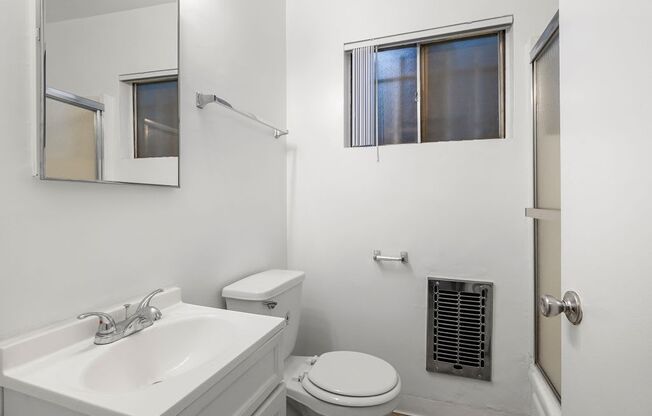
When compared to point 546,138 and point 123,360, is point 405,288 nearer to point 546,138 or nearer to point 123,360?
point 546,138

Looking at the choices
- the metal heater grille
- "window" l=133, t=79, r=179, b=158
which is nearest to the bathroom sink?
"window" l=133, t=79, r=179, b=158

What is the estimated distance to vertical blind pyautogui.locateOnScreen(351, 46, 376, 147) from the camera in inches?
75.3

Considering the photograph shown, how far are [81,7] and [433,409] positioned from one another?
226 centimetres

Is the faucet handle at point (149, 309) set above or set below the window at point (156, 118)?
below

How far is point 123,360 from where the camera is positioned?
2.81 feet

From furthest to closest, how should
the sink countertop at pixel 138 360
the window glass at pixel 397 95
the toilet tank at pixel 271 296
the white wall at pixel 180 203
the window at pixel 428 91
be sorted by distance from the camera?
the window glass at pixel 397 95 < the window at pixel 428 91 < the toilet tank at pixel 271 296 < the white wall at pixel 180 203 < the sink countertop at pixel 138 360

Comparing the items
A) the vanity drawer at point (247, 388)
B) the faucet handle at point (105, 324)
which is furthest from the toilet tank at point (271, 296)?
the faucet handle at point (105, 324)

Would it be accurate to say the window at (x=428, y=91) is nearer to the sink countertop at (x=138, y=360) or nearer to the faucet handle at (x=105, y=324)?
the sink countertop at (x=138, y=360)

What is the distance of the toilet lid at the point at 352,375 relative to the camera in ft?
4.19

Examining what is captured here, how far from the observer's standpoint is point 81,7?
2.89 feet

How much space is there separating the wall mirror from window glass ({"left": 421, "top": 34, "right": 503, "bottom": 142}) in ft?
4.34

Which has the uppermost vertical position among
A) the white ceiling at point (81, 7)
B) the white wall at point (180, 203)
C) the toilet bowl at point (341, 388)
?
the white ceiling at point (81, 7)

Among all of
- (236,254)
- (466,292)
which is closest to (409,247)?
(466,292)

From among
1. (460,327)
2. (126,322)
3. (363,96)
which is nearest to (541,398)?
(460,327)
